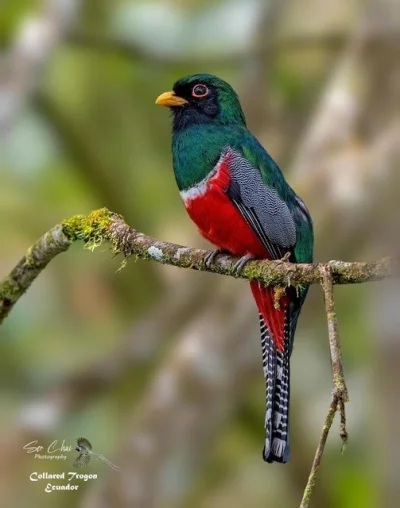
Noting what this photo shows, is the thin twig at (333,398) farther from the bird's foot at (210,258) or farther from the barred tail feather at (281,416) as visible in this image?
the barred tail feather at (281,416)

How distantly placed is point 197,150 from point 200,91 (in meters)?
0.44

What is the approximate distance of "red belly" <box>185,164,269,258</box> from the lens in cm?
385

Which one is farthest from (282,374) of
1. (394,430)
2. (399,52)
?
(399,52)

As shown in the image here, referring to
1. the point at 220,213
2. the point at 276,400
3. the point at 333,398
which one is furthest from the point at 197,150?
the point at 333,398

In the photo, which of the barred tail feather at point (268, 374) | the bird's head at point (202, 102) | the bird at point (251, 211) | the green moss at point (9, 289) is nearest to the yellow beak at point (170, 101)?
the bird's head at point (202, 102)

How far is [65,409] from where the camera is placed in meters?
5.60

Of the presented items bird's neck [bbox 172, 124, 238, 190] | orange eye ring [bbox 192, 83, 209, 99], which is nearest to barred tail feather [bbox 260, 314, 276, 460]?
bird's neck [bbox 172, 124, 238, 190]

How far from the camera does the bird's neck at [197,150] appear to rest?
399cm

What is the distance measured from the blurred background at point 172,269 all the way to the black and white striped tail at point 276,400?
1.47 feet

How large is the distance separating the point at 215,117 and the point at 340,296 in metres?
3.13

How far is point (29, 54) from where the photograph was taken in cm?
543

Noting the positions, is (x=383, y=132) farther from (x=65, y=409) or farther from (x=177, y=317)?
(x=65, y=409)

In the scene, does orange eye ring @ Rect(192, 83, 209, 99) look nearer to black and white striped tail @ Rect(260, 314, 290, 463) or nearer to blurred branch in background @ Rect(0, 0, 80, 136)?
black and white striped tail @ Rect(260, 314, 290, 463)

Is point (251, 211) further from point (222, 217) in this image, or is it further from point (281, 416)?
point (281, 416)
